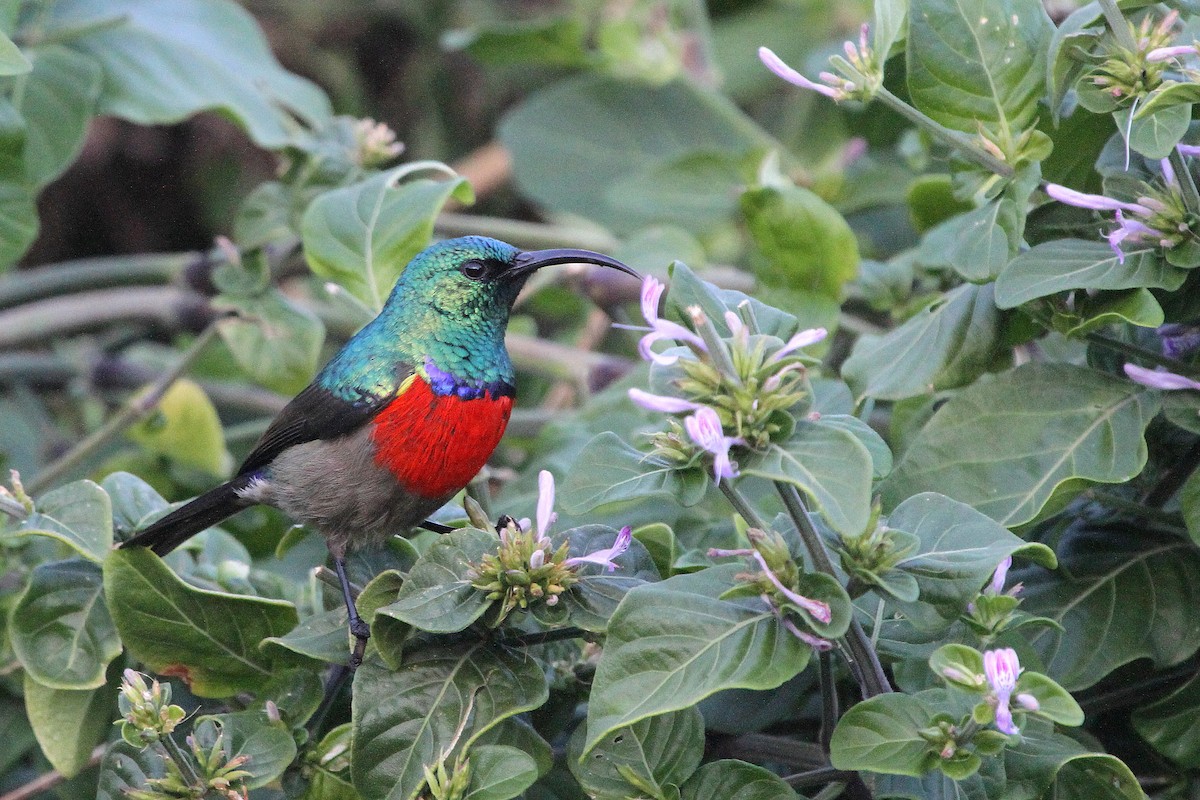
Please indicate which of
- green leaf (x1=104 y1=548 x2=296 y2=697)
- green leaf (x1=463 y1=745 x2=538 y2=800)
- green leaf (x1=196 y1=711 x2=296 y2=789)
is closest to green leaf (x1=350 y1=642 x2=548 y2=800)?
green leaf (x1=463 y1=745 x2=538 y2=800)

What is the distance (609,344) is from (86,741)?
2.53m

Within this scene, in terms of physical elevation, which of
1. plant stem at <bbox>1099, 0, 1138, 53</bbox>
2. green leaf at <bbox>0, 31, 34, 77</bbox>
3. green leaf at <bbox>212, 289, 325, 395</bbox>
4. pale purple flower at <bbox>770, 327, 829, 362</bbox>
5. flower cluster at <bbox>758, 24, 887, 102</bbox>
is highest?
plant stem at <bbox>1099, 0, 1138, 53</bbox>

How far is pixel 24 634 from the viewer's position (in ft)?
6.48

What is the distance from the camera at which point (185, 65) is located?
317 cm

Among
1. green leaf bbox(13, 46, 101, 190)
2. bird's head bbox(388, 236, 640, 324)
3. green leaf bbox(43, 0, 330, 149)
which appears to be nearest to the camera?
bird's head bbox(388, 236, 640, 324)

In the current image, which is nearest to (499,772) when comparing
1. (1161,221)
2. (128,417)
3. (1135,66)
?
(1161,221)

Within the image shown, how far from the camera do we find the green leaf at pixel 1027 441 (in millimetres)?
1757

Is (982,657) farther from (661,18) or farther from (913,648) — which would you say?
(661,18)

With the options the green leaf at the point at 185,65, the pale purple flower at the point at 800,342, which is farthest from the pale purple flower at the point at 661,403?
the green leaf at the point at 185,65

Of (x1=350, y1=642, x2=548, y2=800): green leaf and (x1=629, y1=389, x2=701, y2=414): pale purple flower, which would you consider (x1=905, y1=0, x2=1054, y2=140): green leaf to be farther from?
(x1=350, y1=642, x2=548, y2=800): green leaf

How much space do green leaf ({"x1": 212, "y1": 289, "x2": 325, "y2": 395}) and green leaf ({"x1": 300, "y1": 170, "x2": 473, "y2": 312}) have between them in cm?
34

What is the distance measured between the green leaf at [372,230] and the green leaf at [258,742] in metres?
0.94

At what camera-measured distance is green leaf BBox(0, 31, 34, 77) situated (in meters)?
1.90

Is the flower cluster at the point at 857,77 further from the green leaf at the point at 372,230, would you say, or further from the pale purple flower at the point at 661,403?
the green leaf at the point at 372,230
